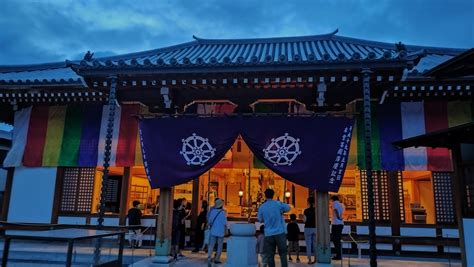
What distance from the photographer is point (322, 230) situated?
28.1ft

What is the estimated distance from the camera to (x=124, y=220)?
11.3 metres

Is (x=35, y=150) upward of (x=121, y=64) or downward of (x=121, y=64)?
downward

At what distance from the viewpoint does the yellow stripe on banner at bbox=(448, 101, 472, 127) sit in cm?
1027

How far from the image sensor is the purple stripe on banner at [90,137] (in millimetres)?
11320

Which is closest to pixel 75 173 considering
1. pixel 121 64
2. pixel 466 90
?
pixel 121 64

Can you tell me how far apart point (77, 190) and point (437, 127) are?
1119 cm

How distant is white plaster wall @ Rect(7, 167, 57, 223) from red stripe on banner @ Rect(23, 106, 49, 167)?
1.03 ft

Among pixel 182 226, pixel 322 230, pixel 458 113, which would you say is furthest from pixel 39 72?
pixel 458 113

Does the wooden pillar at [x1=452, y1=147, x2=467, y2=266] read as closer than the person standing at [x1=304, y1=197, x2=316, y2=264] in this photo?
Yes

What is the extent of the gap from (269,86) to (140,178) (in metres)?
8.47

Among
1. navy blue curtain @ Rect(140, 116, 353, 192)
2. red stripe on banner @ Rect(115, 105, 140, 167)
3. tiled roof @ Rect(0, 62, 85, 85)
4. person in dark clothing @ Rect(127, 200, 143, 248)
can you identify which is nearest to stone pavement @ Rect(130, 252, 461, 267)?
person in dark clothing @ Rect(127, 200, 143, 248)

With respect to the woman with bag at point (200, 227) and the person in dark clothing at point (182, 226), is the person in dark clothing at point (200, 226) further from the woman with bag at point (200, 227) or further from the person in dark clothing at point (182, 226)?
the person in dark clothing at point (182, 226)

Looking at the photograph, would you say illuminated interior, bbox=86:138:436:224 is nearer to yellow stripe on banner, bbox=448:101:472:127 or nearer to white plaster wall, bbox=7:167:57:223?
white plaster wall, bbox=7:167:57:223

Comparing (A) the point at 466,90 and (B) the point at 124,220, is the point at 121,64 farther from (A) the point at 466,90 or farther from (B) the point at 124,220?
(A) the point at 466,90
